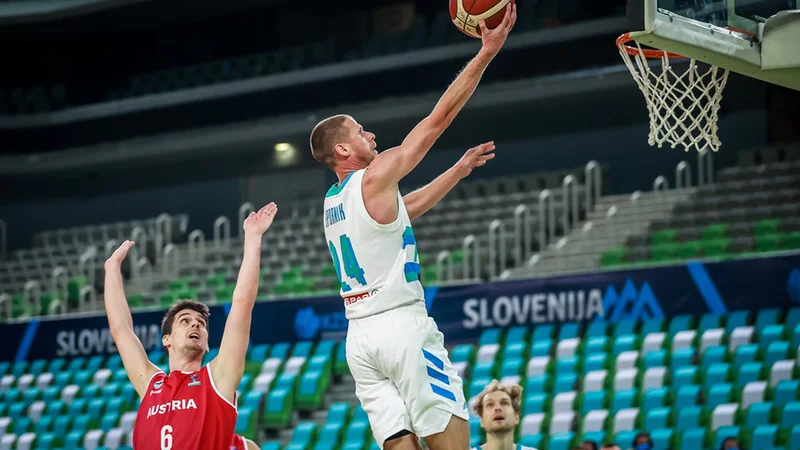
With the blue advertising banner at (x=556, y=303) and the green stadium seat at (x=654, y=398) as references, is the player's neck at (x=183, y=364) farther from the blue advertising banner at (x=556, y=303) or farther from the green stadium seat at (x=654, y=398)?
the blue advertising banner at (x=556, y=303)

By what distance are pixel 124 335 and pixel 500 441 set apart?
2184 millimetres

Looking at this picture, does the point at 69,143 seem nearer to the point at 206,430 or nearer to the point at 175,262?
the point at 175,262

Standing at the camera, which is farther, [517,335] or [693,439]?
[517,335]

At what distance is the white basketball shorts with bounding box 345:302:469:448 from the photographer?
175 inches

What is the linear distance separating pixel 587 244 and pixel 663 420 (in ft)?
18.3

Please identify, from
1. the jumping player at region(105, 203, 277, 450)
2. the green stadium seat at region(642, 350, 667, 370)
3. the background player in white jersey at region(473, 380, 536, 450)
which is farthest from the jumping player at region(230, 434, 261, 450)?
the green stadium seat at region(642, 350, 667, 370)

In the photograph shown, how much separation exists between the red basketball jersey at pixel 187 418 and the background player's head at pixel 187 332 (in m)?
0.13

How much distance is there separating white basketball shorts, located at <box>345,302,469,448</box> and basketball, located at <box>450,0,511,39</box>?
1.21 metres

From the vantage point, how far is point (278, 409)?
13820mm

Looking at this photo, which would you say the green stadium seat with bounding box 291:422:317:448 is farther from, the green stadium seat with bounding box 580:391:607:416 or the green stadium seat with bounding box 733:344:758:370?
the green stadium seat with bounding box 733:344:758:370

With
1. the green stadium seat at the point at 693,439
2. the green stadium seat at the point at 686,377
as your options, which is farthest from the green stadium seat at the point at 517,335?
the green stadium seat at the point at 693,439

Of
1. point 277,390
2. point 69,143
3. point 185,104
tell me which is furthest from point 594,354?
point 69,143

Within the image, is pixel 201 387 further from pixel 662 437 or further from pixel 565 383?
pixel 565 383

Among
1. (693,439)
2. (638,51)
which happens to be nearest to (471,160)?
(638,51)
